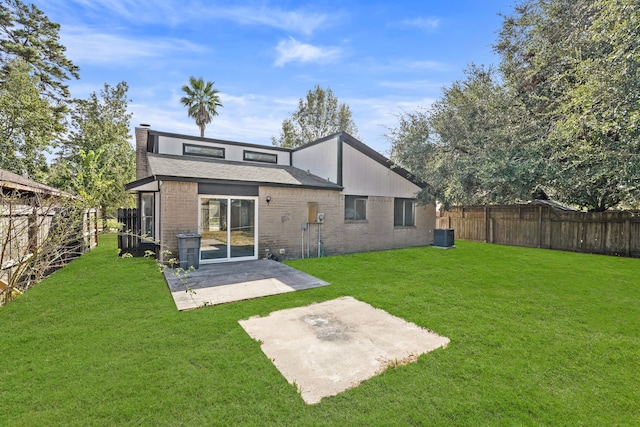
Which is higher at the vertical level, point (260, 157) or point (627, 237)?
point (260, 157)

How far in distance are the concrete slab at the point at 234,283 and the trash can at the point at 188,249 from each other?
0.33 metres

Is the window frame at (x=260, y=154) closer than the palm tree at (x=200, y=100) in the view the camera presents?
Yes

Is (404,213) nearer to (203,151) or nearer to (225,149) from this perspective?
(225,149)

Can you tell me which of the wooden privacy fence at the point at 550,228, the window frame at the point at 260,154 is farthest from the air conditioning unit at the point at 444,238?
the window frame at the point at 260,154

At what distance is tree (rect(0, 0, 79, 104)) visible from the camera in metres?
16.2

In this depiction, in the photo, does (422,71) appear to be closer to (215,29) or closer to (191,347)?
(215,29)

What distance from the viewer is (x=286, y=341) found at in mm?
3709

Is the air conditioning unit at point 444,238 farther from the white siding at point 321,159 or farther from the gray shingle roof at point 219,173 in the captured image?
the white siding at point 321,159

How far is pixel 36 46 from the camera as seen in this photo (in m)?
17.6

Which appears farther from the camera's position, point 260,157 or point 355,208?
point 260,157

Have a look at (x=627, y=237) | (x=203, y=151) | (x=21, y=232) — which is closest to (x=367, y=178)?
(x=203, y=151)

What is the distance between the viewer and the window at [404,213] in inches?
508

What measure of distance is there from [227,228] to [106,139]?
17.7 m

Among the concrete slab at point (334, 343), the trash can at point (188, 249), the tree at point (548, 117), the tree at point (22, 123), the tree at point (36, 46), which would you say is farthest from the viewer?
the tree at point (36, 46)
